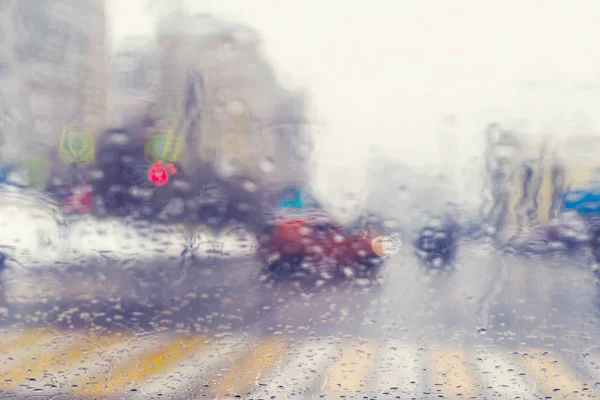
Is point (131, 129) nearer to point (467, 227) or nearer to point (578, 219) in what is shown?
point (467, 227)

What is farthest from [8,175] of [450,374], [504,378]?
[504,378]

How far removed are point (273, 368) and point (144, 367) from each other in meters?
0.49

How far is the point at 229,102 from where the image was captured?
7.64ft

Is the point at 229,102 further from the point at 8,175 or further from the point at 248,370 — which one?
the point at 248,370

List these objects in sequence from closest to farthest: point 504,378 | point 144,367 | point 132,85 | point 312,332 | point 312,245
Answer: point 504,378 → point 144,367 → point 312,332 → point 132,85 → point 312,245

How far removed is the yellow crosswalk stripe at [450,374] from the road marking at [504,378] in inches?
2.1

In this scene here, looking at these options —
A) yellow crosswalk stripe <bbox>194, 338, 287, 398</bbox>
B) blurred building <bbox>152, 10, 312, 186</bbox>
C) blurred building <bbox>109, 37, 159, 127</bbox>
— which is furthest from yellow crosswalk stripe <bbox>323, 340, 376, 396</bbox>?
blurred building <bbox>109, 37, 159, 127</bbox>

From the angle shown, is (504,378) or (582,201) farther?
(582,201)

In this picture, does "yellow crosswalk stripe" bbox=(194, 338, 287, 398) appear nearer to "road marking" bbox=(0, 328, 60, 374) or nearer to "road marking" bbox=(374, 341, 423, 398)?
"road marking" bbox=(374, 341, 423, 398)

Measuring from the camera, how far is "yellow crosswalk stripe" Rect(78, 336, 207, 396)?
6.20 feet

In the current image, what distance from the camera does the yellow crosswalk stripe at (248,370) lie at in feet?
6.19

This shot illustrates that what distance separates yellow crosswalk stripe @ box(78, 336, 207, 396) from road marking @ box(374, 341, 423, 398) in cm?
72

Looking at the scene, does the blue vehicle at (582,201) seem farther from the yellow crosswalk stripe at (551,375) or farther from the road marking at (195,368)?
the road marking at (195,368)

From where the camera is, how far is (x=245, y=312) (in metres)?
2.25
